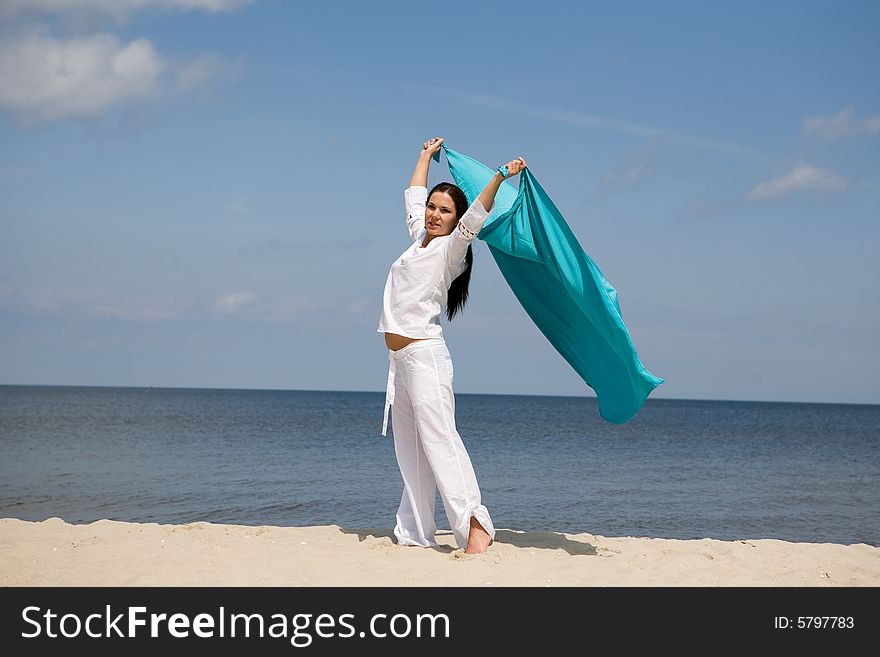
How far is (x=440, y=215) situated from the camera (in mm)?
5676

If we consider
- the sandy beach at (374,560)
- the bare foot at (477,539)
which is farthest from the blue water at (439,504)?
the bare foot at (477,539)

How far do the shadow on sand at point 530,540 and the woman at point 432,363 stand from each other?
357 millimetres

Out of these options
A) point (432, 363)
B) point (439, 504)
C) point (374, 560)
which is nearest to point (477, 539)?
point (374, 560)

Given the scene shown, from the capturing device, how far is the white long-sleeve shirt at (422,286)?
18.1ft

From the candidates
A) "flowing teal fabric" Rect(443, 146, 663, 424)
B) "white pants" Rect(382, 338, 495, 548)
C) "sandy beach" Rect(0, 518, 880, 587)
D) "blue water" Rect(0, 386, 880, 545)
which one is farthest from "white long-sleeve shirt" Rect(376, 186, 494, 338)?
"blue water" Rect(0, 386, 880, 545)

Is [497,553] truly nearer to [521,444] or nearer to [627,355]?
[627,355]

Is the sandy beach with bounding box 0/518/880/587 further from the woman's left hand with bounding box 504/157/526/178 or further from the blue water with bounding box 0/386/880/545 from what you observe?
the blue water with bounding box 0/386/880/545

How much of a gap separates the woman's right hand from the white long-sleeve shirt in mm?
792

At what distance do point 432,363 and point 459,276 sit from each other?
622 millimetres
